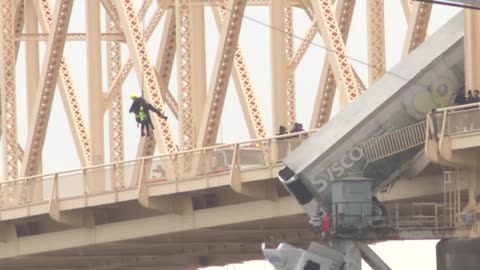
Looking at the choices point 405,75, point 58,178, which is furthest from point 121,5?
point 405,75

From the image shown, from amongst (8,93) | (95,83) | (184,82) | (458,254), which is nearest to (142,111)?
(184,82)

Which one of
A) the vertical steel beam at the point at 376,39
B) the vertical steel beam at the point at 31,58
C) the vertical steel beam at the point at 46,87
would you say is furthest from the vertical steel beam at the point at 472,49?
the vertical steel beam at the point at 31,58

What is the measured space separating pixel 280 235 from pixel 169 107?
73.6 feet

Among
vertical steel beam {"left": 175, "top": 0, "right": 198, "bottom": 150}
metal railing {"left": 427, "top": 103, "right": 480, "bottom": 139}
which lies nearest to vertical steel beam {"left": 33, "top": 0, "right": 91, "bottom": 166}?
vertical steel beam {"left": 175, "top": 0, "right": 198, "bottom": 150}

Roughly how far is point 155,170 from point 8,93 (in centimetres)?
2198

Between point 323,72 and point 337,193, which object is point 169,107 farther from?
point 337,193

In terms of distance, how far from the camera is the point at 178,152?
3757 inches

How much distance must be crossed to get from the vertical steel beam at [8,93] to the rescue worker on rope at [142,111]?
12.6 m

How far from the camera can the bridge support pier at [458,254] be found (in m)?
83.0

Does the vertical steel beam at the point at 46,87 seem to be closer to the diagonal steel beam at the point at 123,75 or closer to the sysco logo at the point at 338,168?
the diagonal steel beam at the point at 123,75

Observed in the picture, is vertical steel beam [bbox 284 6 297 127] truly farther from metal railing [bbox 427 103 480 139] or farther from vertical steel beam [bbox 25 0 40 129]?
metal railing [bbox 427 103 480 139]

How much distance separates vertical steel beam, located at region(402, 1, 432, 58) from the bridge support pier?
1404cm

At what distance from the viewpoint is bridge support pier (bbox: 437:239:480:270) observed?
83000 millimetres

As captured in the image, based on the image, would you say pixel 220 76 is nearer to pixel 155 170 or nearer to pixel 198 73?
pixel 198 73
